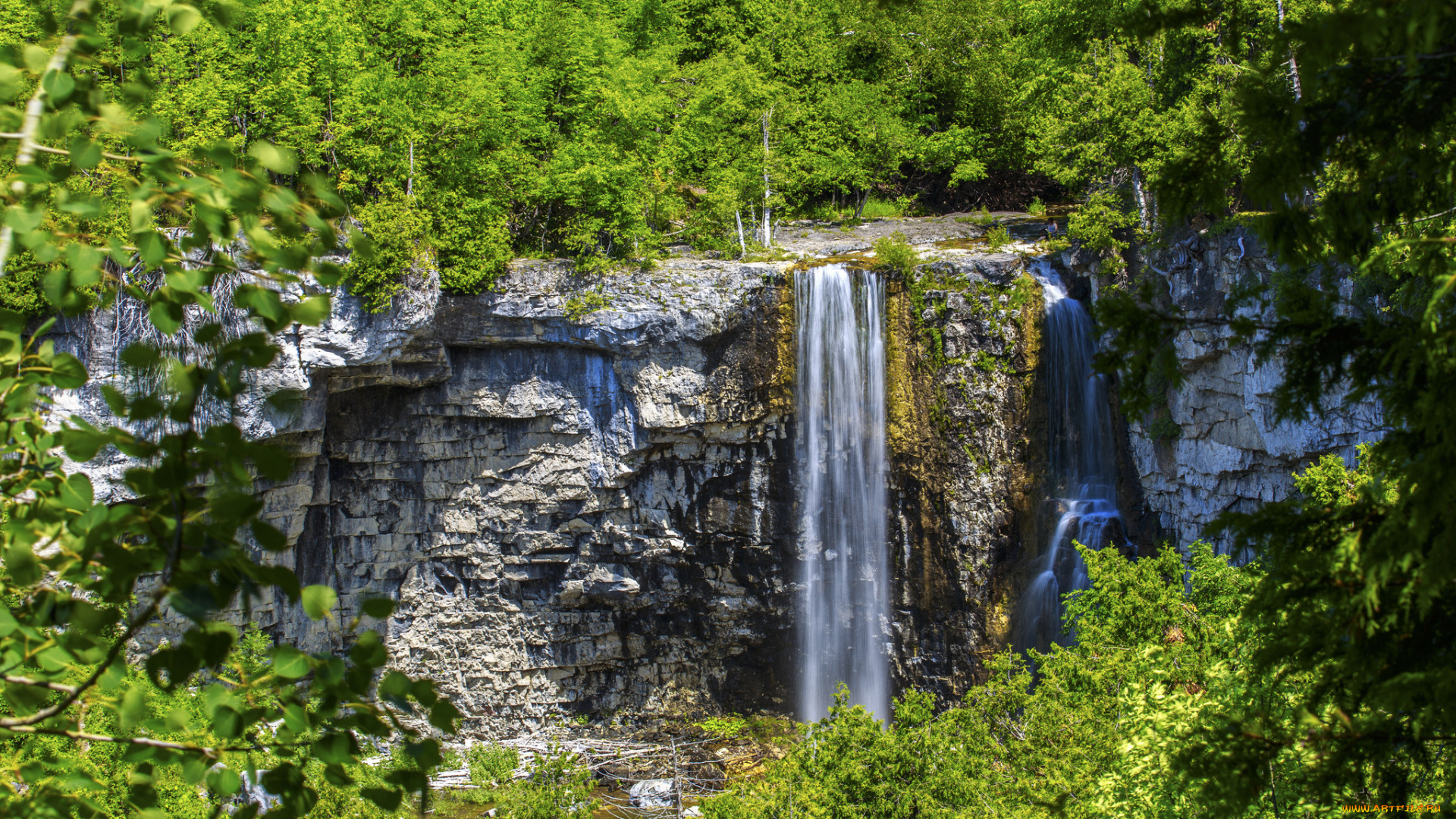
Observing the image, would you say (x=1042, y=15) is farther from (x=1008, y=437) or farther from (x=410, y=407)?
(x=410, y=407)

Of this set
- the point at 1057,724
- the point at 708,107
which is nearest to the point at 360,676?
the point at 1057,724

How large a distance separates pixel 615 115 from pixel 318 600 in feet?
51.7

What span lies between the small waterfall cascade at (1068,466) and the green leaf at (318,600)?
14.8 m

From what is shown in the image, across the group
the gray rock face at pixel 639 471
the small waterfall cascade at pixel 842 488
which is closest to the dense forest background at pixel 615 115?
the gray rock face at pixel 639 471

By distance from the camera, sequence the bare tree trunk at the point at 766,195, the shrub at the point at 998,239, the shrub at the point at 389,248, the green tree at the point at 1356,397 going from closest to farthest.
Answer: the green tree at the point at 1356,397 < the shrub at the point at 389,248 < the shrub at the point at 998,239 < the bare tree trunk at the point at 766,195

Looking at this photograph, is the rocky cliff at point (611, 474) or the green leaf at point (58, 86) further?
the rocky cliff at point (611, 474)

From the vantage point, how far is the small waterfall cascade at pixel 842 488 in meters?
15.4

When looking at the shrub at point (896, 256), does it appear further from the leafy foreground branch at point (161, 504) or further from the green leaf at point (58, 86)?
the green leaf at point (58, 86)

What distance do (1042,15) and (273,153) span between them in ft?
62.6

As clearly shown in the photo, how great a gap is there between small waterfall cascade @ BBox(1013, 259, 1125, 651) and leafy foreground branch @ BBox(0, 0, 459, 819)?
14.7 metres

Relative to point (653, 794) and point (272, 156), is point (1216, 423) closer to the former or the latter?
point (653, 794)

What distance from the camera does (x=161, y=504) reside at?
4.78 feet

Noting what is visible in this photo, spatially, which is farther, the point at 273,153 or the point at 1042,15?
the point at 1042,15

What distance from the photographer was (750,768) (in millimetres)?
15523
